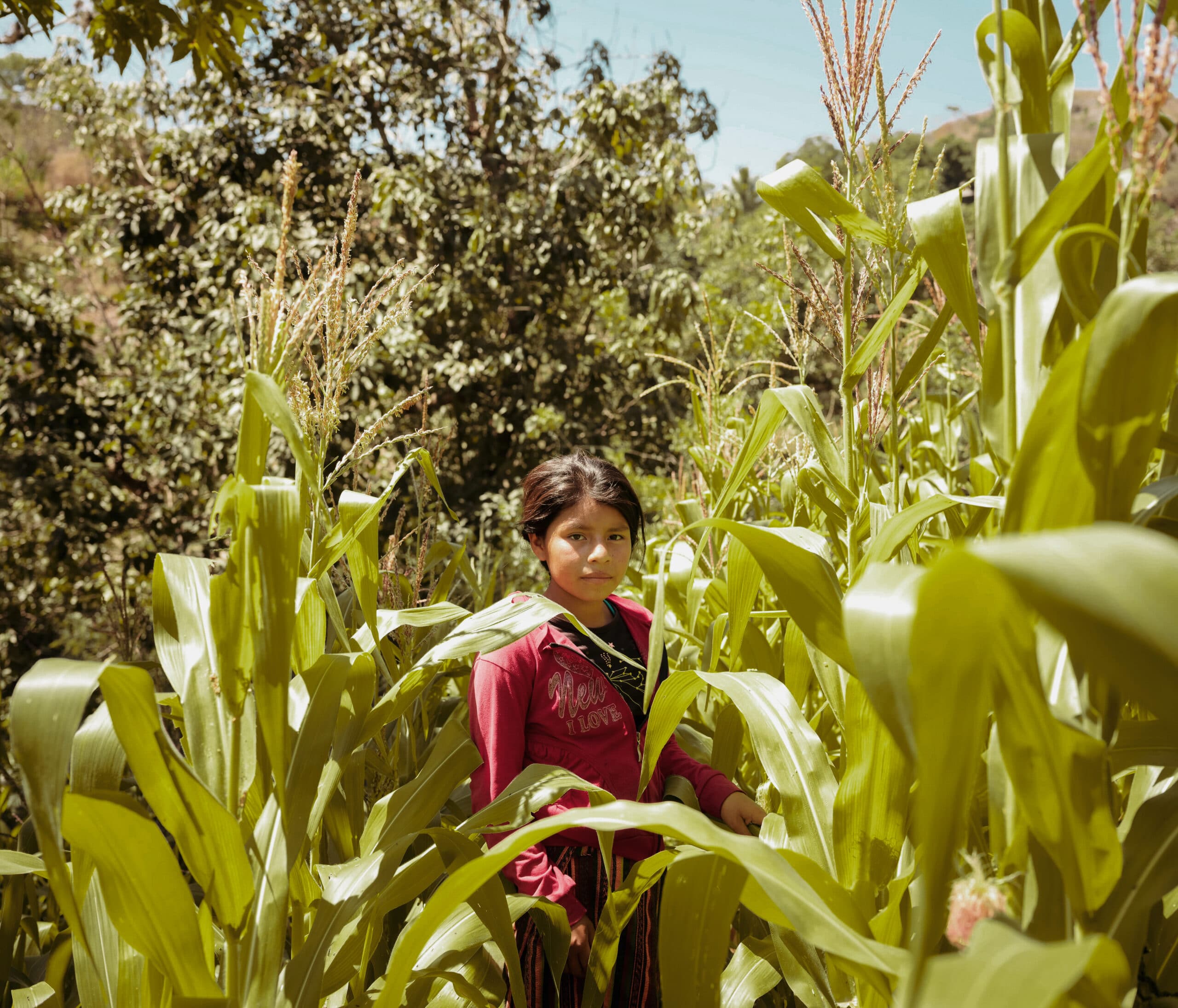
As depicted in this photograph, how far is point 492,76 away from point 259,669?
4.83 m

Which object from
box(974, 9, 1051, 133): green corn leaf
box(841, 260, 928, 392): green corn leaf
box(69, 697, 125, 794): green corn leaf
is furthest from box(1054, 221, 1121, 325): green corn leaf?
box(69, 697, 125, 794): green corn leaf

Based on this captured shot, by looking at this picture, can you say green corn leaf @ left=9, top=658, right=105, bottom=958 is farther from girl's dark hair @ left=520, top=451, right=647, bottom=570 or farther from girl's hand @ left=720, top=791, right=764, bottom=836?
girl's hand @ left=720, top=791, right=764, bottom=836

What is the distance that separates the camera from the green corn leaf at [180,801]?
686mm

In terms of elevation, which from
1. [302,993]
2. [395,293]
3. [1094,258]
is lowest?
[302,993]

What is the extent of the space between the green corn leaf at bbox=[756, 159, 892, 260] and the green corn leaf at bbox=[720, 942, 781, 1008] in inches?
32.5

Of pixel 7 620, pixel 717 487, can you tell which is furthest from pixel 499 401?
pixel 717 487

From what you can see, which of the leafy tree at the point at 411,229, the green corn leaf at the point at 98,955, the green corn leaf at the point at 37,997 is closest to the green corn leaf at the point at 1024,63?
the green corn leaf at the point at 98,955

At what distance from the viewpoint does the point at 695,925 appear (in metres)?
0.82

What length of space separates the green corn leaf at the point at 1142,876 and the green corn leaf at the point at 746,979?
473mm

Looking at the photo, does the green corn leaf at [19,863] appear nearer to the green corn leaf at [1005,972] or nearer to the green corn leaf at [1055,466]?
the green corn leaf at [1005,972]

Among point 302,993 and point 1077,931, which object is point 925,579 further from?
point 302,993

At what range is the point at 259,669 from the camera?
0.73 m

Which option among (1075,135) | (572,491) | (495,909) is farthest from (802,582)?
(1075,135)

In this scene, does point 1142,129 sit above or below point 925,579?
above
